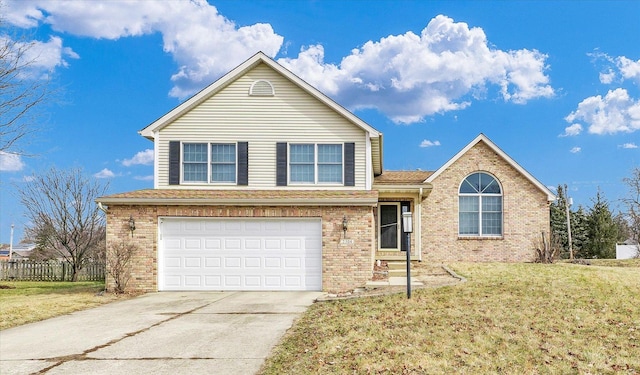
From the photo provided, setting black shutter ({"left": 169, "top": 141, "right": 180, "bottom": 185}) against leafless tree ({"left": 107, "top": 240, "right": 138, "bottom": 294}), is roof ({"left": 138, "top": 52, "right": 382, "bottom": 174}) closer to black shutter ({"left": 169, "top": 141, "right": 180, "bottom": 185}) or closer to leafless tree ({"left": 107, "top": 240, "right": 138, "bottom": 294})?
black shutter ({"left": 169, "top": 141, "right": 180, "bottom": 185})

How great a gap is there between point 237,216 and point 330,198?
112 inches

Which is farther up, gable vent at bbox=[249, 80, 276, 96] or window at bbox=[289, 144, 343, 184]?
gable vent at bbox=[249, 80, 276, 96]

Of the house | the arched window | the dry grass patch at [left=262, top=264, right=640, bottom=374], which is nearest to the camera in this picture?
the dry grass patch at [left=262, top=264, right=640, bottom=374]

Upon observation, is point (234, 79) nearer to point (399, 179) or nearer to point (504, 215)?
point (399, 179)

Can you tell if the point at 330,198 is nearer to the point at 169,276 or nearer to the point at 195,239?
the point at 195,239

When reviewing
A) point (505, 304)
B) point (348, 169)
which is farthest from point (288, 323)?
point (348, 169)

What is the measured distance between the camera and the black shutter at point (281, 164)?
16969 mm

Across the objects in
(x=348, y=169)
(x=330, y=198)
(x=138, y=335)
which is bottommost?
(x=138, y=335)

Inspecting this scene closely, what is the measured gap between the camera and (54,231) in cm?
2712

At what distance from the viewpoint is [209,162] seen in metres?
17.2

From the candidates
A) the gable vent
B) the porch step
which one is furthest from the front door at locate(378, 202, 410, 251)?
the gable vent

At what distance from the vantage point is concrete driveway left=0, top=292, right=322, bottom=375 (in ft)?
23.6

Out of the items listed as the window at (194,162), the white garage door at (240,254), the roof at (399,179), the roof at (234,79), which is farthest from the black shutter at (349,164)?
the window at (194,162)

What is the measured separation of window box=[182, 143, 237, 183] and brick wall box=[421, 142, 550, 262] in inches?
353
